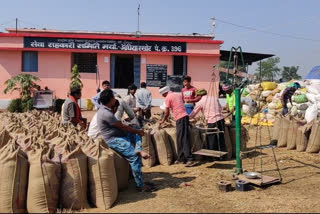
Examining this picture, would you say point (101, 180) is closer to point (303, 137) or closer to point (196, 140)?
point (196, 140)

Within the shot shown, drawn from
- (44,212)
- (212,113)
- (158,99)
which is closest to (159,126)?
(212,113)

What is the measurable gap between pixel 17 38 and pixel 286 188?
15085mm

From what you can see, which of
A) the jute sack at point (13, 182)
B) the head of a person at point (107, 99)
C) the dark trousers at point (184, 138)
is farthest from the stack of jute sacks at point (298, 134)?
the jute sack at point (13, 182)

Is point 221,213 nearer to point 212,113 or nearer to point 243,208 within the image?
point 243,208

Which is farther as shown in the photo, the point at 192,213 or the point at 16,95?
the point at 16,95

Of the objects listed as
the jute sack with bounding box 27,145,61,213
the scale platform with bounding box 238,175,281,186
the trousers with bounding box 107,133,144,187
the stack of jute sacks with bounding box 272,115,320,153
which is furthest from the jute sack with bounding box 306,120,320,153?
the jute sack with bounding box 27,145,61,213

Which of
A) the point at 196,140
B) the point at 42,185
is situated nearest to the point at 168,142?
the point at 196,140

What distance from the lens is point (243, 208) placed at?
385 cm

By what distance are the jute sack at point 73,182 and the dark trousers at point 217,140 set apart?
3.28 m

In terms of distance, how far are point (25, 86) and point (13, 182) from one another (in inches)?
480

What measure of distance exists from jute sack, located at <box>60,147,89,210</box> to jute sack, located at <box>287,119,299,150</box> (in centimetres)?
534

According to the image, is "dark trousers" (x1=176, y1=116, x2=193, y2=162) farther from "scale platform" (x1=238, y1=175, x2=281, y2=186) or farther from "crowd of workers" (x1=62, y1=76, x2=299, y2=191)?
"scale platform" (x1=238, y1=175, x2=281, y2=186)

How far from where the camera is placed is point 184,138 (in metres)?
6.14

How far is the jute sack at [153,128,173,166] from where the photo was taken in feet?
20.1
